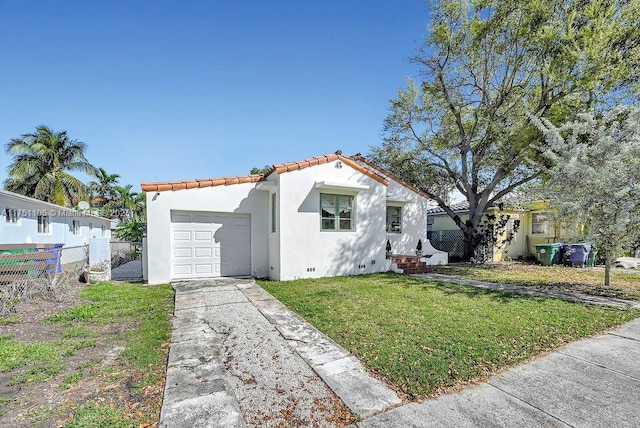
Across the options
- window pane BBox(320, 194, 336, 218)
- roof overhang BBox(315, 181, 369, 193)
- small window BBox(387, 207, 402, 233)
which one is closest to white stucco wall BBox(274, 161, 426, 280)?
roof overhang BBox(315, 181, 369, 193)

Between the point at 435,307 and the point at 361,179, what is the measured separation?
6.07 m

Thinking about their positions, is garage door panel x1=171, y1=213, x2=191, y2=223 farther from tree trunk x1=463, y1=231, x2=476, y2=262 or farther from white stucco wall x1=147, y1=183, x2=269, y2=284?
tree trunk x1=463, y1=231, x2=476, y2=262

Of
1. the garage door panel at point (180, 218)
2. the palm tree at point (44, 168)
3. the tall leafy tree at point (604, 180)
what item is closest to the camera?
the tall leafy tree at point (604, 180)

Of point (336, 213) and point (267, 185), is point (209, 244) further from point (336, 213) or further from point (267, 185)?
point (336, 213)

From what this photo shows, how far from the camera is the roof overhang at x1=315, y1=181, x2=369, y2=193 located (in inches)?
405

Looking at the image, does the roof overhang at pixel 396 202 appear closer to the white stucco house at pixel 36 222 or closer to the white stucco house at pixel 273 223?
the white stucco house at pixel 273 223

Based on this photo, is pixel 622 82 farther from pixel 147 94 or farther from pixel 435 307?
pixel 147 94

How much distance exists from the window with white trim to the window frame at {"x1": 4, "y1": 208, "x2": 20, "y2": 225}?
14363mm

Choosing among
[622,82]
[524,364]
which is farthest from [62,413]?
[622,82]

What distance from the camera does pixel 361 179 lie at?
11.5 metres

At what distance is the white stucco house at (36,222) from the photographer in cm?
1313

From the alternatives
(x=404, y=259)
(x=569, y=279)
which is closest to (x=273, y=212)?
(x=404, y=259)

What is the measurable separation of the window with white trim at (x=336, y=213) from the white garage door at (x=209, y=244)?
9.30 feet

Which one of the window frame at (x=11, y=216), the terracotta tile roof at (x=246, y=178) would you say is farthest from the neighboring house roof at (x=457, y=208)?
the window frame at (x=11, y=216)
